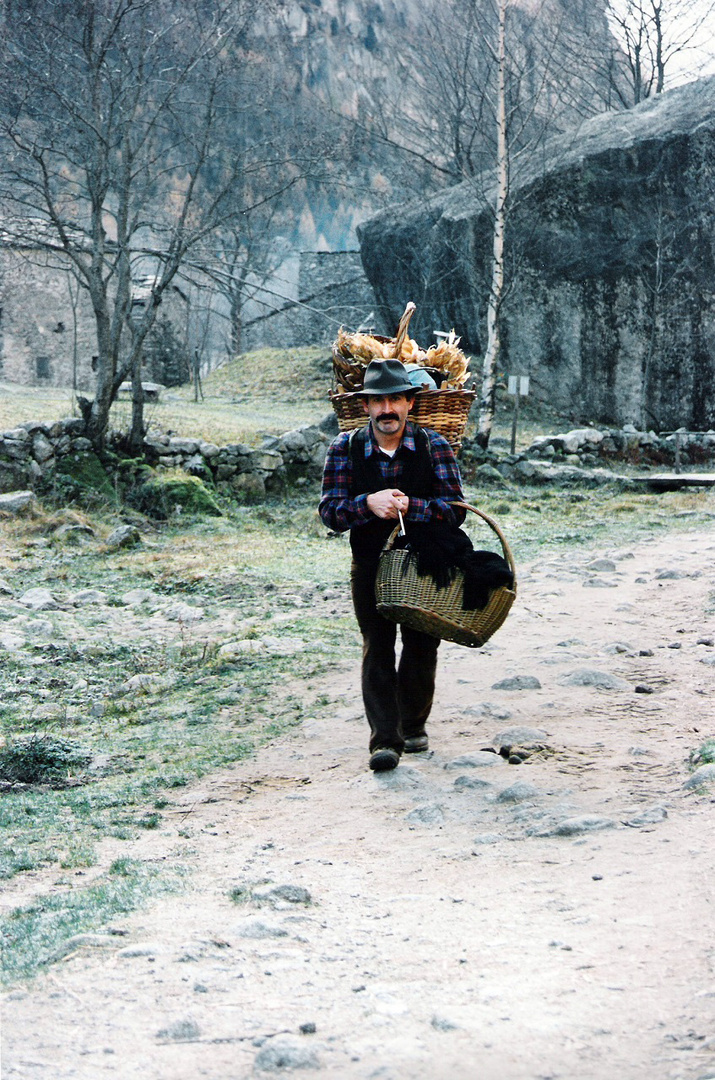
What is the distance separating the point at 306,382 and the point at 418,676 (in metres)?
23.2

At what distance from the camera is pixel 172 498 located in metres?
12.9

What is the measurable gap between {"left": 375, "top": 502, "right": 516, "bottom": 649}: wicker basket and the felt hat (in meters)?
0.60

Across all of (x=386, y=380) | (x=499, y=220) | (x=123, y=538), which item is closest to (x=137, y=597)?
(x=123, y=538)

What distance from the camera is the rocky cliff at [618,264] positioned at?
69.4ft

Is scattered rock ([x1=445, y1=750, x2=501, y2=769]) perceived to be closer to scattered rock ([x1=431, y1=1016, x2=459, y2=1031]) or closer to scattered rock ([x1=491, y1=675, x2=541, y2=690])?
scattered rock ([x1=491, y1=675, x2=541, y2=690])

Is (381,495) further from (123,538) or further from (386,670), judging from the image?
(123,538)

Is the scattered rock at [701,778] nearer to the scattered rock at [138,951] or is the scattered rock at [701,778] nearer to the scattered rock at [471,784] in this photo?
the scattered rock at [471,784]

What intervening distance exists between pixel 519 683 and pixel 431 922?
290 cm

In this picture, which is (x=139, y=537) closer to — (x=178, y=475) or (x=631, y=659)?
(x=178, y=475)

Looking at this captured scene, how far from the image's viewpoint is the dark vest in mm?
4746

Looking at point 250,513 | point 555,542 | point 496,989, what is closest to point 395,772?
point 496,989

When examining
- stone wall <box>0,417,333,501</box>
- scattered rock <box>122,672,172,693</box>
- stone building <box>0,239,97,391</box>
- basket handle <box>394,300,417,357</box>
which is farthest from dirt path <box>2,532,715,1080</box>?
stone building <box>0,239,97,391</box>

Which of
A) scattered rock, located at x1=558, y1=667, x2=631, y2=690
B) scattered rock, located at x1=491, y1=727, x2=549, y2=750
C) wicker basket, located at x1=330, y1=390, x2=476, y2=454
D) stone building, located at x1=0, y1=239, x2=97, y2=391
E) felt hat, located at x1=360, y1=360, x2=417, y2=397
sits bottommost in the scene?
scattered rock, located at x1=491, y1=727, x2=549, y2=750

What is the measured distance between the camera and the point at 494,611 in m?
4.54
